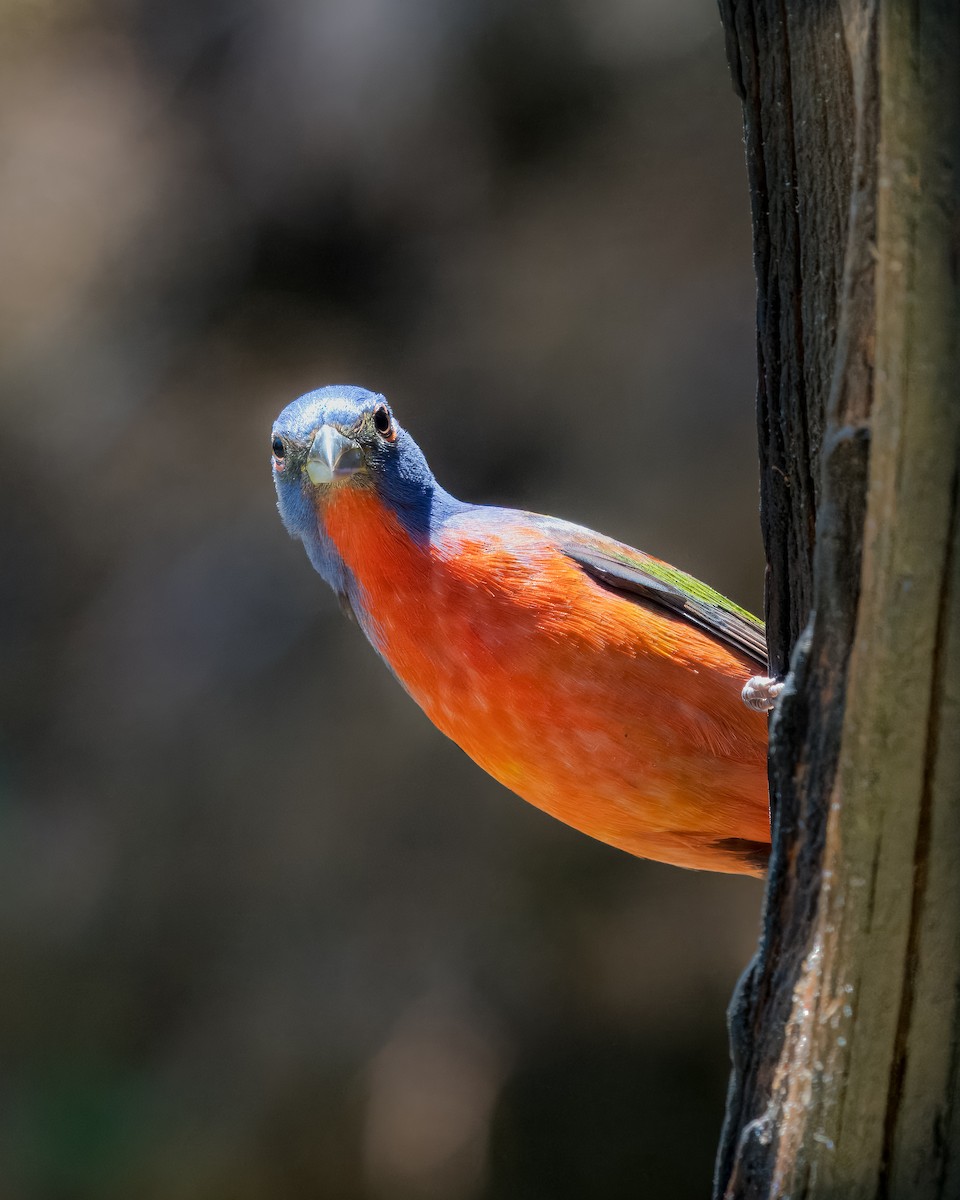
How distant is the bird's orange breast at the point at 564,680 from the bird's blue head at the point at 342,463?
0.25 ft

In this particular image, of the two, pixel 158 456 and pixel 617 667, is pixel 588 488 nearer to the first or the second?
pixel 158 456

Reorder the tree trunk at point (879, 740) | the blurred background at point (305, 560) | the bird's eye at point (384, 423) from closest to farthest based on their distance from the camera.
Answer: the tree trunk at point (879, 740)
the bird's eye at point (384, 423)
the blurred background at point (305, 560)

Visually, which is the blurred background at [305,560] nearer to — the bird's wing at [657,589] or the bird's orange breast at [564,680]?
the bird's wing at [657,589]

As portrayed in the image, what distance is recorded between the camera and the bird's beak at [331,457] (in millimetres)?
3906

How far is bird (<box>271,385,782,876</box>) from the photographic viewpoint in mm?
3736

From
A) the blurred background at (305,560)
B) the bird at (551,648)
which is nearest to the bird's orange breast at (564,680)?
the bird at (551,648)

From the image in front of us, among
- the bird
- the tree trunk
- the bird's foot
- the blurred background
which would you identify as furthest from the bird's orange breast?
the blurred background

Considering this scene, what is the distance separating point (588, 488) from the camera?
24.2ft

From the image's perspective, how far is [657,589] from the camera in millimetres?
4020

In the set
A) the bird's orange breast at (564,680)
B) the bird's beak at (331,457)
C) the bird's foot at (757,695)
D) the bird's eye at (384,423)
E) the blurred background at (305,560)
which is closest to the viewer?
the bird's foot at (757,695)

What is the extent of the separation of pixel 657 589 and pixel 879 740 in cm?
234

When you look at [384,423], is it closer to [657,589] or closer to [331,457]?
[331,457]

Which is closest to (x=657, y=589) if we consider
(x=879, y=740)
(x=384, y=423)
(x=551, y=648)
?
(x=551, y=648)

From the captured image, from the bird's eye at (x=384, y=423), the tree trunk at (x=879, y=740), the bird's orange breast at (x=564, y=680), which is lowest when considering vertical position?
the tree trunk at (x=879, y=740)
